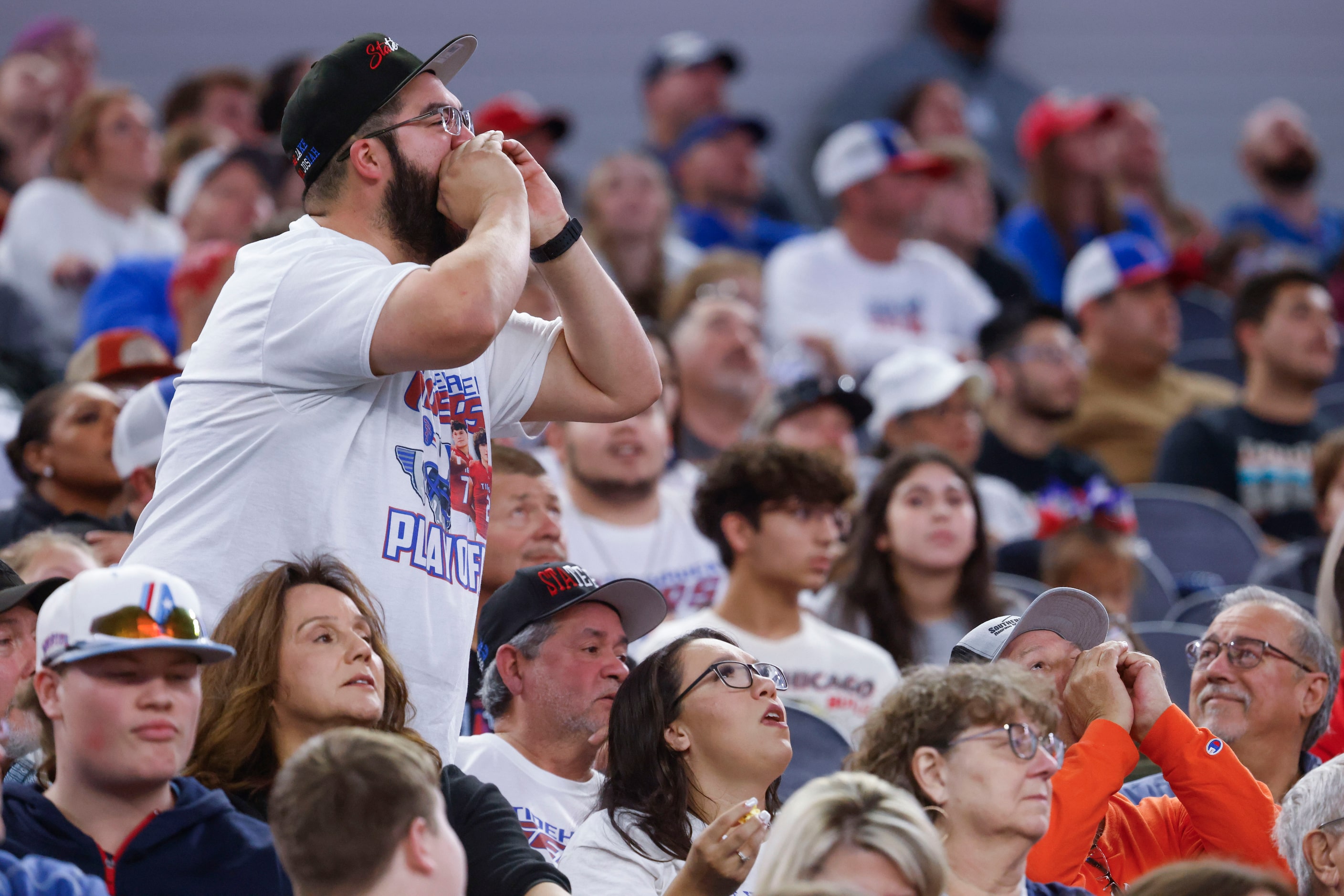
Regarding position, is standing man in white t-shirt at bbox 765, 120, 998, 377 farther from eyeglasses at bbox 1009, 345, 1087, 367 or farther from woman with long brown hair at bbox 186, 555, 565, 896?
woman with long brown hair at bbox 186, 555, 565, 896

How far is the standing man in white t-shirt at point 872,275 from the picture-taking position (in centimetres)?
827

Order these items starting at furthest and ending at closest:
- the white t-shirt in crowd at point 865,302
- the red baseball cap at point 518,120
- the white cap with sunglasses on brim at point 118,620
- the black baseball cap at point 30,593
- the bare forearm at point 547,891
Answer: the red baseball cap at point 518,120
the white t-shirt in crowd at point 865,302
the black baseball cap at point 30,593
the bare forearm at point 547,891
the white cap with sunglasses on brim at point 118,620

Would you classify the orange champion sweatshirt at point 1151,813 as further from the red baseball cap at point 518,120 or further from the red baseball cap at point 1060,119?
the red baseball cap at point 1060,119

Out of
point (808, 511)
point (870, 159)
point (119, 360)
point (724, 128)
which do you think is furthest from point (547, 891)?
point (724, 128)

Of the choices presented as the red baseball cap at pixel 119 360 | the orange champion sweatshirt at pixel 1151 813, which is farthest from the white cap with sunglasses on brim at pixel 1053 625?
the red baseball cap at pixel 119 360

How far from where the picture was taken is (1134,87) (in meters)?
12.4

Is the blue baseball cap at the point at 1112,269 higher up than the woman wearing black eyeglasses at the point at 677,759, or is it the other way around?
the blue baseball cap at the point at 1112,269

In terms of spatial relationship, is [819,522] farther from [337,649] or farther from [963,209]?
[963,209]

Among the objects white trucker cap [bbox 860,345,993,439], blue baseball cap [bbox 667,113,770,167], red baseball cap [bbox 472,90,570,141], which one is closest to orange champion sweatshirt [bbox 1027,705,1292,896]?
white trucker cap [bbox 860,345,993,439]

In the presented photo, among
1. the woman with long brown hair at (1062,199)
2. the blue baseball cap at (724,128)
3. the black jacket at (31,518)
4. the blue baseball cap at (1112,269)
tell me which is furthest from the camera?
the woman with long brown hair at (1062,199)

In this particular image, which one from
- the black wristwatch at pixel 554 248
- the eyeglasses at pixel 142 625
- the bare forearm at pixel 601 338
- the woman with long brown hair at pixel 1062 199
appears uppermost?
the woman with long brown hair at pixel 1062 199

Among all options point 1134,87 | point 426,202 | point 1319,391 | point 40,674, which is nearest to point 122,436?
point 426,202

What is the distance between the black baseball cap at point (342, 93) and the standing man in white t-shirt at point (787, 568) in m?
1.95

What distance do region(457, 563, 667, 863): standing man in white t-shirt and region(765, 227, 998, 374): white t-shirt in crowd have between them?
4.34 metres
